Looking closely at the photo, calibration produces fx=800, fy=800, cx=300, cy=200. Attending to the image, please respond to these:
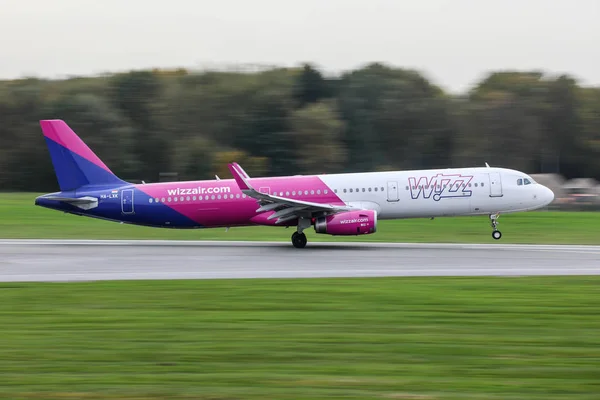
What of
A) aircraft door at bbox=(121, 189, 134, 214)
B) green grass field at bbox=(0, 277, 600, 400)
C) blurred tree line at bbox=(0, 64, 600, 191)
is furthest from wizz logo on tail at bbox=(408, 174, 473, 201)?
blurred tree line at bbox=(0, 64, 600, 191)

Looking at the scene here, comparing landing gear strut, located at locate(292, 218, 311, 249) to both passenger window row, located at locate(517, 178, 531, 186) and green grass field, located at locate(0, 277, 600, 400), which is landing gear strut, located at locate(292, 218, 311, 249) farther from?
green grass field, located at locate(0, 277, 600, 400)

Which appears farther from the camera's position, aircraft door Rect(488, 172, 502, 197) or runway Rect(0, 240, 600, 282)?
aircraft door Rect(488, 172, 502, 197)

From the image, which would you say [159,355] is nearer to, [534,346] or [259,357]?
[259,357]

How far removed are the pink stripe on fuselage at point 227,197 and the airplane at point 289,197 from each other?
0.13 ft

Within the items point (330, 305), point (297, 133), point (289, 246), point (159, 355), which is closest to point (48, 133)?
point (289, 246)

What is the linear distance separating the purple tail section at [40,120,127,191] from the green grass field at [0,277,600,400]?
13015 millimetres

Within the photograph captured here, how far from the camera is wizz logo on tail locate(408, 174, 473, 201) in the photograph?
3044 centimetres

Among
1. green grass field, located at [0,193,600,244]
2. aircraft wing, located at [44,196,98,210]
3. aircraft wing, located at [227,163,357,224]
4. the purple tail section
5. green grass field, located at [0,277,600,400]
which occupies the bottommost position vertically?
green grass field, located at [0,277,600,400]

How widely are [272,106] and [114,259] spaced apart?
195 ft

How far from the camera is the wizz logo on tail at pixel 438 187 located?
3044 cm

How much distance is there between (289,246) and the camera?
103ft

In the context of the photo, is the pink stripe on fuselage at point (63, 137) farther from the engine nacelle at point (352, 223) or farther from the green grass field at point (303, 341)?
the green grass field at point (303, 341)

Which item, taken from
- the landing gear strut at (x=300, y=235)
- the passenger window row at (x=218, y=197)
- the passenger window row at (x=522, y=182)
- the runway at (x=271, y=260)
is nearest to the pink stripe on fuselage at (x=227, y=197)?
the passenger window row at (x=218, y=197)

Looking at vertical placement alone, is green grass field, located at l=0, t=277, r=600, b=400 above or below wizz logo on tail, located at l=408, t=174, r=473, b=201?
below
